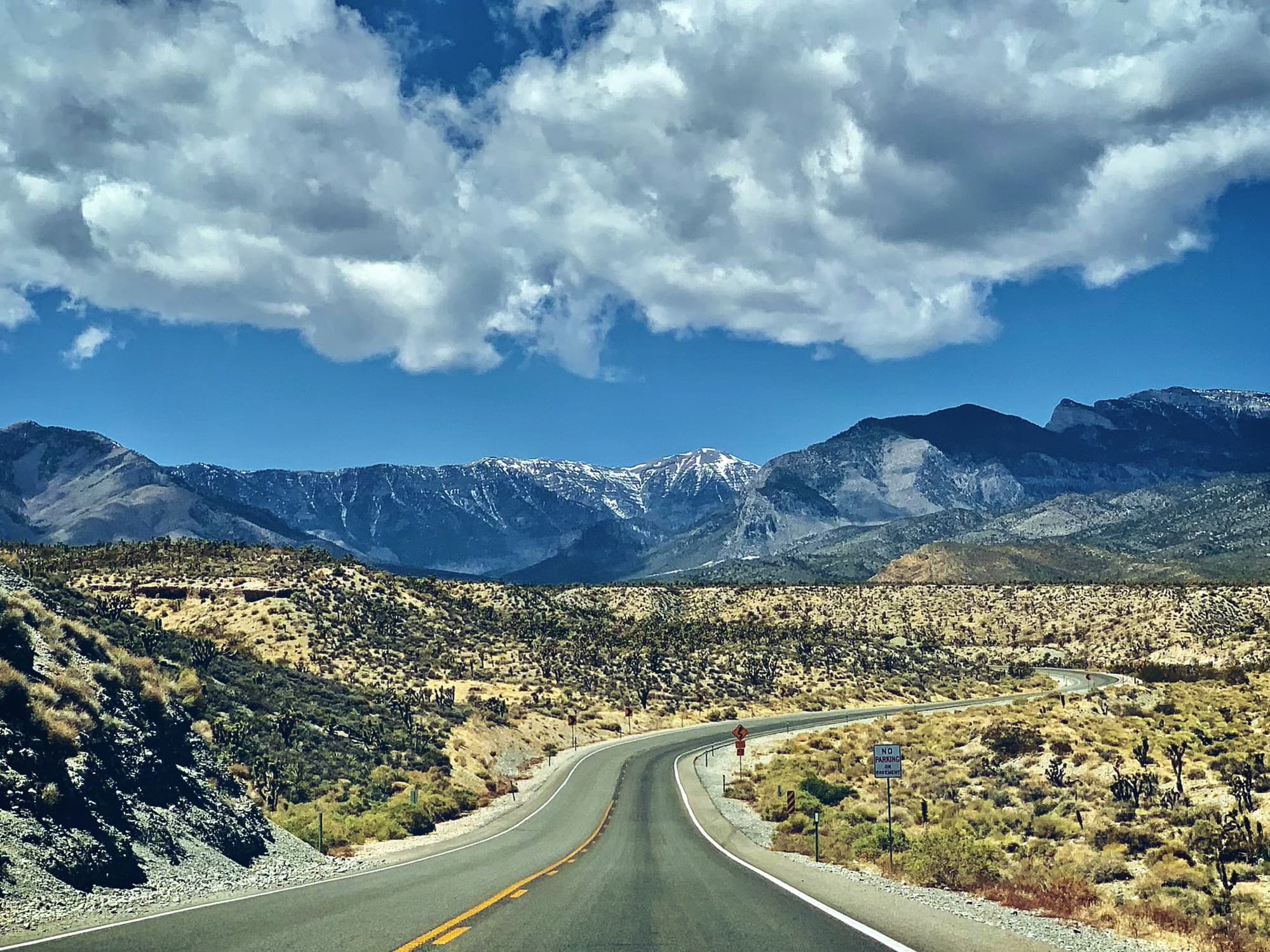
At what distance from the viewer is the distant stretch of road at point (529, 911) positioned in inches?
410

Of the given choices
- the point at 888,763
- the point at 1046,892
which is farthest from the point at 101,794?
the point at 1046,892

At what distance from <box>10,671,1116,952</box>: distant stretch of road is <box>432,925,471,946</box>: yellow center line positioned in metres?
0.02

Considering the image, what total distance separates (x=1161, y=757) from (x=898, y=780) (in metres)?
9.46

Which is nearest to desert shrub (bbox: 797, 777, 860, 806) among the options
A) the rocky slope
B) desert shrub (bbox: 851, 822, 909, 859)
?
desert shrub (bbox: 851, 822, 909, 859)

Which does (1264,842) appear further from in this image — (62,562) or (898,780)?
(62,562)

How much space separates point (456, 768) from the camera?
4262 cm

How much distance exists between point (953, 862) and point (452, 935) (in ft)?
38.0

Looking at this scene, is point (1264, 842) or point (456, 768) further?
point (456, 768)

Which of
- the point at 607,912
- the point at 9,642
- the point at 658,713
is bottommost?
the point at 658,713

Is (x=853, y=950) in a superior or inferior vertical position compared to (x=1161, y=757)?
superior

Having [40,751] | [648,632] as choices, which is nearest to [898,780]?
[40,751]

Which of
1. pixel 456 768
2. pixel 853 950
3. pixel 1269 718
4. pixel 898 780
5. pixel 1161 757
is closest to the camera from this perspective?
pixel 853 950

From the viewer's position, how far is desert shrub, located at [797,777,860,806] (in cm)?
3086

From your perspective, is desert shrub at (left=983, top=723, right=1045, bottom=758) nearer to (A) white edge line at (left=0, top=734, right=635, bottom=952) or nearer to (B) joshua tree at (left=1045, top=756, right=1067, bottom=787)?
(B) joshua tree at (left=1045, top=756, right=1067, bottom=787)
